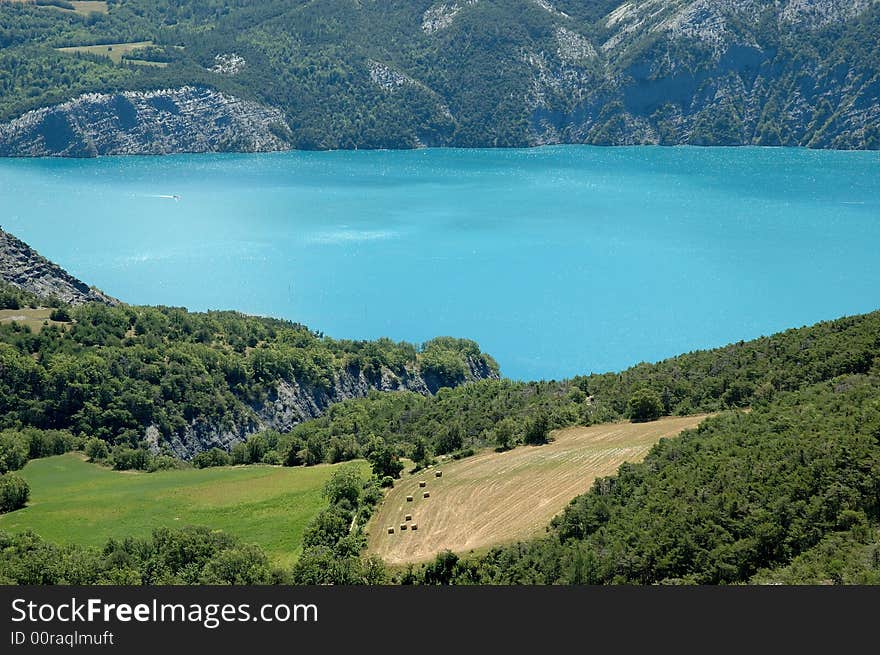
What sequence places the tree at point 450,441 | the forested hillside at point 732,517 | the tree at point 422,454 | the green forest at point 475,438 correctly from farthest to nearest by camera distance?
the tree at point 450,441
the tree at point 422,454
the green forest at point 475,438
the forested hillside at point 732,517

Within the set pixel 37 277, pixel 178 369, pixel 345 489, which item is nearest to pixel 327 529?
pixel 345 489

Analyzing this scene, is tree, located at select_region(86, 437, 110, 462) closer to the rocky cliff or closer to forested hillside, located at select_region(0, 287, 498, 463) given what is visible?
forested hillside, located at select_region(0, 287, 498, 463)

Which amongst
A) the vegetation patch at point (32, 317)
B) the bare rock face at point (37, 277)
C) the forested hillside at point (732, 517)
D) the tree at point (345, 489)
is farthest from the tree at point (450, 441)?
the bare rock face at point (37, 277)

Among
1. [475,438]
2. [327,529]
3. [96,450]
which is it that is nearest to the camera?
[327,529]

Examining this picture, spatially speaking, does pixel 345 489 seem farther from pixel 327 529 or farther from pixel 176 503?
pixel 176 503

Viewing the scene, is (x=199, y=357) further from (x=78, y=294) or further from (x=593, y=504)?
(x=593, y=504)

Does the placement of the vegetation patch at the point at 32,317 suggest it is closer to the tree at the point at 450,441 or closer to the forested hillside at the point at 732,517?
the tree at the point at 450,441

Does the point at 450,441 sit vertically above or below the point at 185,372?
above
